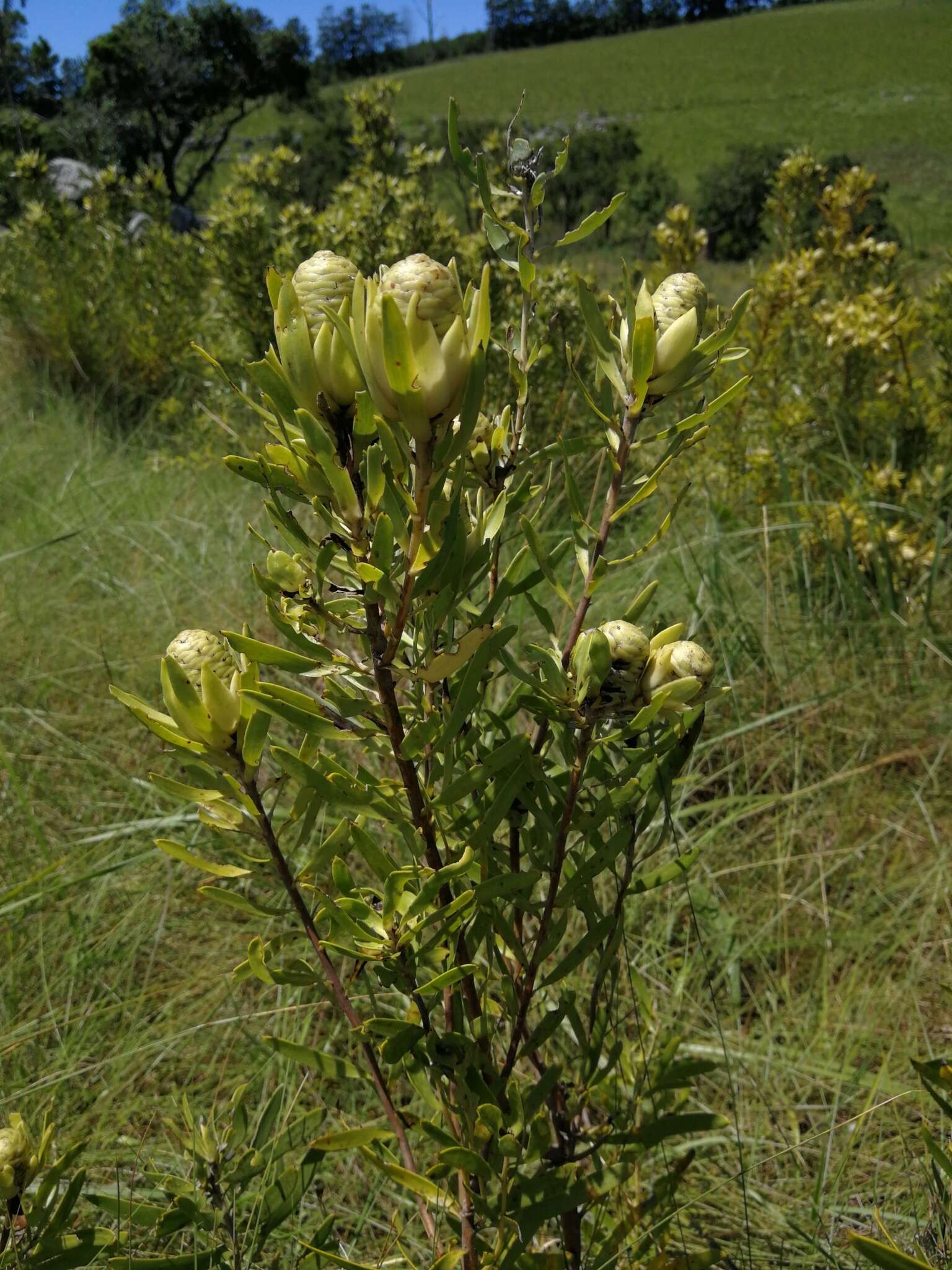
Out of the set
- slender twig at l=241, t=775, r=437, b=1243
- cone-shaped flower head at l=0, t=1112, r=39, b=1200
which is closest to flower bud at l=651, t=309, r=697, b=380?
slender twig at l=241, t=775, r=437, b=1243

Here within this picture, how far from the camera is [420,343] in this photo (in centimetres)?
36

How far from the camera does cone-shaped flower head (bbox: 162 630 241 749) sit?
43 centimetres

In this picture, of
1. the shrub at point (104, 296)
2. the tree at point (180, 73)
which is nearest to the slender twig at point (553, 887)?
the shrub at point (104, 296)

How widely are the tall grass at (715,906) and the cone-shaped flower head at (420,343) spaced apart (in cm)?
58

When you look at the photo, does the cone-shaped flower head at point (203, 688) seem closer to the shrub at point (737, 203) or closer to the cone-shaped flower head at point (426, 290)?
the cone-shaped flower head at point (426, 290)

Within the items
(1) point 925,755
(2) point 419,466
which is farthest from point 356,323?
(1) point 925,755

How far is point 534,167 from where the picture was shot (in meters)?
0.54

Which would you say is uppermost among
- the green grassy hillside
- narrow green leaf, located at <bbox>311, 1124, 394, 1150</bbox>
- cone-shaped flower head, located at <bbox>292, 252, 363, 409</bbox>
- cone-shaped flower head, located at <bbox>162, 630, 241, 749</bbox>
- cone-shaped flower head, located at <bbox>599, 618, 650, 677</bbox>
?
Answer: the green grassy hillside

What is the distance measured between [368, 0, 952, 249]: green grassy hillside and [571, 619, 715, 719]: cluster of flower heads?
8.84 feet

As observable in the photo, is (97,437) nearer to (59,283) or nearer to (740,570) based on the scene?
(59,283)

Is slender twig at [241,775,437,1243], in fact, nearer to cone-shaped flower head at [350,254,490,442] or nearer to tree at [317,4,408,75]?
cone-shaped flower head at [350,254,490,442]

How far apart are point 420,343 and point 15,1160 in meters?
0.55

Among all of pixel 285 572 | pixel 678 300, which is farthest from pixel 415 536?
pixel 678 300

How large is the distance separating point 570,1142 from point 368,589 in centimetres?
51
